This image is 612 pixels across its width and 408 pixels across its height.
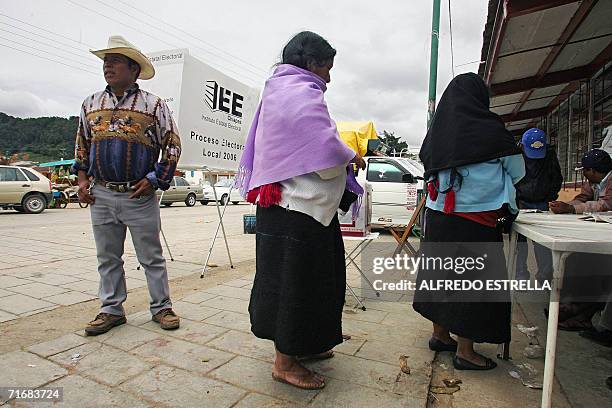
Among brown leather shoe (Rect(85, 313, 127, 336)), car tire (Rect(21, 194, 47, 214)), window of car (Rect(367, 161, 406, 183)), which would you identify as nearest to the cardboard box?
brown leather shoe (Rect(85, 313, 127, 336))

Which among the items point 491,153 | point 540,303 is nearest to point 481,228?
point 491,153

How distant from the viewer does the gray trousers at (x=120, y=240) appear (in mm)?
2711

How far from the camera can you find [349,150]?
1.95 meters

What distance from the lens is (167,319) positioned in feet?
9.03

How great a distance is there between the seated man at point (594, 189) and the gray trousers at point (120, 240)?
3090 mm

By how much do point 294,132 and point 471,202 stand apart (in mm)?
1081

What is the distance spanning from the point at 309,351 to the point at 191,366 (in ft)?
2.40

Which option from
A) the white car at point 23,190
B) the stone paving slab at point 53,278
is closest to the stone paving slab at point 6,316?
the stone paving slab at point 53,278

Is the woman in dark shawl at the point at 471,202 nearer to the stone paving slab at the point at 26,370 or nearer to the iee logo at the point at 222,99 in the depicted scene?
the stone paving slab at the point at 26,370

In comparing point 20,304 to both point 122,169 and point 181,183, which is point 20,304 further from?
point 181,183

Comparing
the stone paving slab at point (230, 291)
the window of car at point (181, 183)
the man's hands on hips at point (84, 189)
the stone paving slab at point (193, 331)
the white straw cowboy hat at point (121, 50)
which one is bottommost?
the stone paving slab at point (193, 331)

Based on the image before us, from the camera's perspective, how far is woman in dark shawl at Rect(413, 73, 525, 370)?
85.4 inches

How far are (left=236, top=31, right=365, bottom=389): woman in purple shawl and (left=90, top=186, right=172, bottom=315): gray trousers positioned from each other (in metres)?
1.07

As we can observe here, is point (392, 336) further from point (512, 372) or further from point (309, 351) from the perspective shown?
point (309, 351)
